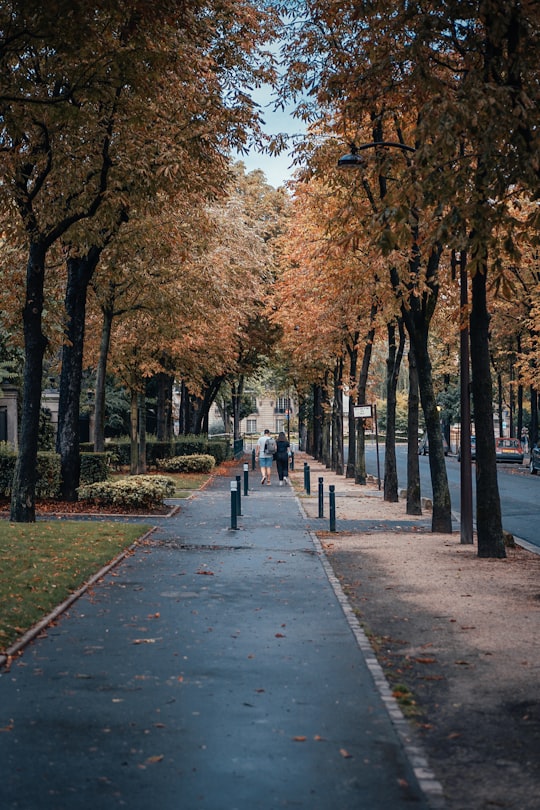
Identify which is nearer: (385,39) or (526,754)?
(526,754)

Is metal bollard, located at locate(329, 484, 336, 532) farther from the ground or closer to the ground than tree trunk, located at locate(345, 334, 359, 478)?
closer to the ground

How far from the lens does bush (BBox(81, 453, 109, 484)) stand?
24562 mm

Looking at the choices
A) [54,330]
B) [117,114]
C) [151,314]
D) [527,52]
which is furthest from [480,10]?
[151,314]

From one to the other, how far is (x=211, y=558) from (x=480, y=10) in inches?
321

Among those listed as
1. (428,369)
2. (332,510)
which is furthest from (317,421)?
(428,369)

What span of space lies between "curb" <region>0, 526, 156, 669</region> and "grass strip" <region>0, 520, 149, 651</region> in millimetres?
61

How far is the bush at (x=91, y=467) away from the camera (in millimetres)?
24562

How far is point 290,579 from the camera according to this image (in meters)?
12.6

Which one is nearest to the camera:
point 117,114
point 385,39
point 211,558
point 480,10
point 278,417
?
point 480,10

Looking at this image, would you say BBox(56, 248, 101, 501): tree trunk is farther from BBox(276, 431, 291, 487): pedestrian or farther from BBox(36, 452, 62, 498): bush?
BBox(276, 431, 291, 487): pedestrian

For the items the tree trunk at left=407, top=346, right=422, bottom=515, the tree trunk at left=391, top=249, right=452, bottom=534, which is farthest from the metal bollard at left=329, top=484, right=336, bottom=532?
the tree trunk at left=407, top=346, right=422, bottom=515

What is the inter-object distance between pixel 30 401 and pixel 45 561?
17.1ft

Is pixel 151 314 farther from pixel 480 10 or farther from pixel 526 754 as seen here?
pixel 526 754

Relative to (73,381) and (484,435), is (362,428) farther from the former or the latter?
(484,435)
